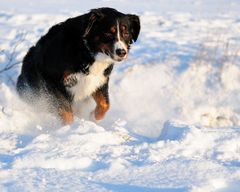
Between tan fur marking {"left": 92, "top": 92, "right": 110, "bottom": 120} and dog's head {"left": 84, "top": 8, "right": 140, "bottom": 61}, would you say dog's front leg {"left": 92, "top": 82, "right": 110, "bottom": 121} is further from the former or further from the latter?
dog's head {"left": 84, "top": 8, "right": 140, "bottom": 61}

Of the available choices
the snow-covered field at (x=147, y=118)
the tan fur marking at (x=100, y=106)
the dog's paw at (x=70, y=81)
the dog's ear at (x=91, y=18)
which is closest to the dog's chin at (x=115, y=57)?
the dog's ear at (x=91, y=18)

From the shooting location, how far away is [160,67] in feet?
26.3

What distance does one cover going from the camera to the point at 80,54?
487cm

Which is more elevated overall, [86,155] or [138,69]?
[138,69]

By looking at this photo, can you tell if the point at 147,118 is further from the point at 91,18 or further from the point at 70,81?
the point at 91,18

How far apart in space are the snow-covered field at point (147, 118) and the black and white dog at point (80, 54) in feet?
1.00

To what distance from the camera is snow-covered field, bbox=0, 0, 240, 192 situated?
10.0 feet

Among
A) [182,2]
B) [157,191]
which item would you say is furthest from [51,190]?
[182,2]

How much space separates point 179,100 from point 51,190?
4.66 meters

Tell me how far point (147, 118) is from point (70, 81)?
1607mm

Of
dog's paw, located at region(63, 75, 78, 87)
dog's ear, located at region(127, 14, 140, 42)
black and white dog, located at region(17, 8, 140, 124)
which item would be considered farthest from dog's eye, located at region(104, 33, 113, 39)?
dog's paw, located at region(63, 75, 78, 87)

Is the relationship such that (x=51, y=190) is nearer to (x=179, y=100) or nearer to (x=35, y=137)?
(x=35, y=137)

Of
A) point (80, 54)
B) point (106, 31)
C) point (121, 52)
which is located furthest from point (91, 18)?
point (121, 52)

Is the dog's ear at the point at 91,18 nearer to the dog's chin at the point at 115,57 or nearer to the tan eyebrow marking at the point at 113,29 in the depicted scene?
the tan eyebrow marking at the point at 113,29
